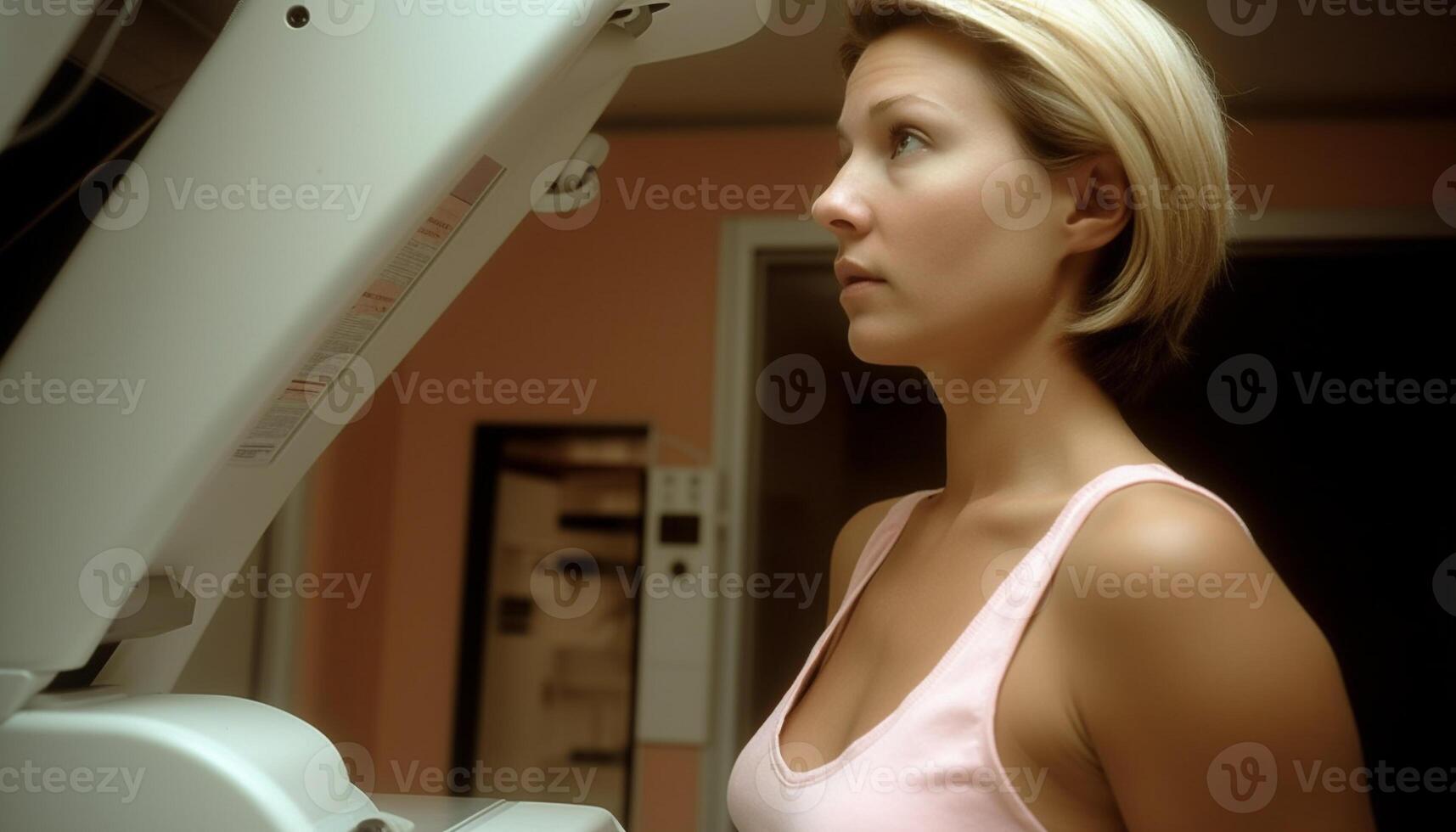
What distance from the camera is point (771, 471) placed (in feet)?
7.84

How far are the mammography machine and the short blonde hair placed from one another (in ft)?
0.87

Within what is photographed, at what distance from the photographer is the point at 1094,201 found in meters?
0.65

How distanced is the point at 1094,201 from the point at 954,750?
34cm

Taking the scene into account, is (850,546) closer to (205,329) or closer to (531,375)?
(205,329)

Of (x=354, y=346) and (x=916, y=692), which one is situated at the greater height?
(x=354, y=346)

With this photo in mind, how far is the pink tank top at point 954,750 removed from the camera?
554 mm

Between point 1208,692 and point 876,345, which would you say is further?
point 876,345

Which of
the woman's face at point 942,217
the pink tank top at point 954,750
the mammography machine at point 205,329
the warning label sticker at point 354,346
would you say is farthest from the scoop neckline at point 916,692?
the warning label sticker at point 354,346

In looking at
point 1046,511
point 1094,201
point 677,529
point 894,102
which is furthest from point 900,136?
point 677,529

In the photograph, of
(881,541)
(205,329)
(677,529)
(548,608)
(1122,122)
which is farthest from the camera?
(548,608)

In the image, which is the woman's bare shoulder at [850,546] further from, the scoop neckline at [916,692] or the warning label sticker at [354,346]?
the warning label sticker at [354,346]

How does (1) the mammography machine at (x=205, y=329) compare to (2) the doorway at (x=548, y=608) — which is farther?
(2) the doorway at (x=548, y=608)

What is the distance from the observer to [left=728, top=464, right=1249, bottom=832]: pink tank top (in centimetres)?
55

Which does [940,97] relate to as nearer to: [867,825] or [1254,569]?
[1254,569]
